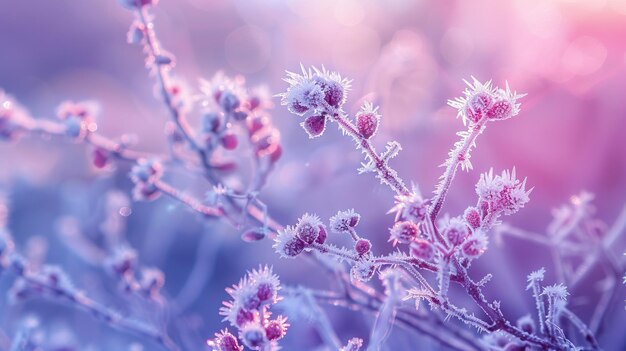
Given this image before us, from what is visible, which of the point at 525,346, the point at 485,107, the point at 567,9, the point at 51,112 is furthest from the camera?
the point at 51,112

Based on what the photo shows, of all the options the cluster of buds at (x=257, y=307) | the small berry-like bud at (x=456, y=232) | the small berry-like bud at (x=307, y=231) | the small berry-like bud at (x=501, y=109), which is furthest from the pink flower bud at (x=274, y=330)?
the small berry-like bud at (x=501, y=109)

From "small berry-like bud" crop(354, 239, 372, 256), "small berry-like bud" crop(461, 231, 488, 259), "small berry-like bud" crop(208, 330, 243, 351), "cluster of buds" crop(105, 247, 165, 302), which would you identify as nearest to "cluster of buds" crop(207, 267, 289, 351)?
"small berry-like bud" crop(208, 330, 243, 351)

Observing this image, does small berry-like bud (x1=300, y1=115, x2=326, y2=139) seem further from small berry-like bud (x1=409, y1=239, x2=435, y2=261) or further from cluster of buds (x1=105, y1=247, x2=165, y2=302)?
cluster of buds (x1=105, y1=247, x2=165, y2=302)

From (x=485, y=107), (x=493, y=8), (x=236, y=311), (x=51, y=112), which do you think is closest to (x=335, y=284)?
(x=236, y=311)

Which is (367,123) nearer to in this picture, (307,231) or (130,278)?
(307,231)

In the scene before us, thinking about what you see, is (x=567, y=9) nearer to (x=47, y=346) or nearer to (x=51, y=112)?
(x=47, y=346)

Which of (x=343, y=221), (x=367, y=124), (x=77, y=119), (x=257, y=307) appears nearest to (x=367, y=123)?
(x=367, y=124)

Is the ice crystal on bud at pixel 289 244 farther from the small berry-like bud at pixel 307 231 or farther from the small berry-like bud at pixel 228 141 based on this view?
the small berry-like bud at pixel 228 141
